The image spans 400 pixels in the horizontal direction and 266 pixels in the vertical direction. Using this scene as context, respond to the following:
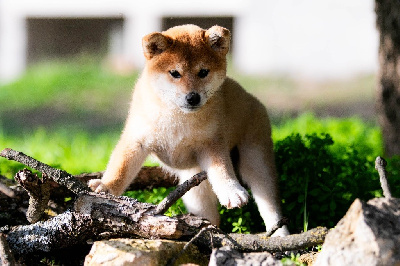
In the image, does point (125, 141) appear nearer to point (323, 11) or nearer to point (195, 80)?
point (195, 80)

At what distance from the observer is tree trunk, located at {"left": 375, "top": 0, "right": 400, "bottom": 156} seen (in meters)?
5.92

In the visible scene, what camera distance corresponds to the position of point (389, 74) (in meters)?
6.21

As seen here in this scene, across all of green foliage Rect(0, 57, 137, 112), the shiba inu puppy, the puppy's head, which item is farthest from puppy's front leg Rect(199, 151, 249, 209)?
green foliage Rect(0, 57, 137, 112)

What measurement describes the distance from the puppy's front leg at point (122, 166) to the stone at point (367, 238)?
1.63 m

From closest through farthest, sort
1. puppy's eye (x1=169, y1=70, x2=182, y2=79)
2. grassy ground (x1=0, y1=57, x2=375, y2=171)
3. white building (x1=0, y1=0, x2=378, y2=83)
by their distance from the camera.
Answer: puppy's eye (x1=169, y1=70, x2=182, y2=79)
grassy ground (x1=0, y1=57, x2=375, y2=171)
white building (x1=0, y1=0, x2=378, y2=83)

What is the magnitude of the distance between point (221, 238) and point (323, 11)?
9.76m

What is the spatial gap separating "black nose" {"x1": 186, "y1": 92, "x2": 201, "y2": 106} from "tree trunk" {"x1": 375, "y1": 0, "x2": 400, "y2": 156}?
274 cm

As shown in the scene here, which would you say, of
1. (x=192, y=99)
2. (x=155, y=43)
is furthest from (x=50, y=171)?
(x=155, y=43)

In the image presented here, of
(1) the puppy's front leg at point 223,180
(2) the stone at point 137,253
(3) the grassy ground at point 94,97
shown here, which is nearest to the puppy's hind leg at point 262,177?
(1) the puppy's front leg at point 223,180

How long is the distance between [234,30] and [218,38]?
369 inches

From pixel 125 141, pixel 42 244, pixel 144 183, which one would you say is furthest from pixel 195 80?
pixel 42 244

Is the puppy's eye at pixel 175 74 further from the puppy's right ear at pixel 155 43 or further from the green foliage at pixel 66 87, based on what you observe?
the green foliage at pixel 66 87

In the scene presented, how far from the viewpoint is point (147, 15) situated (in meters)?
13.0

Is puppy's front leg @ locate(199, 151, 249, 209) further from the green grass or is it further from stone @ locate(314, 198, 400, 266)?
stone @ locate(314, 198, 400, 266)
